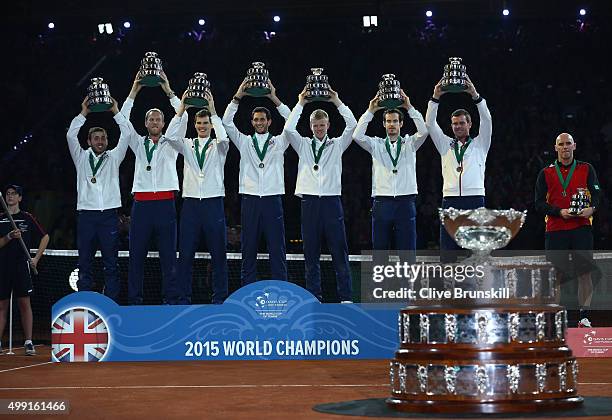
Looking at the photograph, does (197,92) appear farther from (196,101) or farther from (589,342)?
(589,342)

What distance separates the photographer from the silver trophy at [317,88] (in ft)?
32.8

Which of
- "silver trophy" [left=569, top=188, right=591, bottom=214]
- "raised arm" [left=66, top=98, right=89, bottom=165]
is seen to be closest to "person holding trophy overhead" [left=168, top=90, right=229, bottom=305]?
"raised arm" [left=66, top=98, right=89, bottom=165]

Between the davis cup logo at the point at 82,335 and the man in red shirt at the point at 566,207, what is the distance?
4478mm

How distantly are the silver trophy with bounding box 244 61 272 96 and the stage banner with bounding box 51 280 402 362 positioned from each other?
1.93m

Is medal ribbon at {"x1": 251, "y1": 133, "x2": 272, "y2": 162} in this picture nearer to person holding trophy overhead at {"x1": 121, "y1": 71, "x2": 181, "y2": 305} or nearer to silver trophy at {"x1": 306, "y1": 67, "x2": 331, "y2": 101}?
silver trophy at {"x1": 306, "y1": 67, "x2": 331, "y2": 101}

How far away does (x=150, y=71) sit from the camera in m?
10.2

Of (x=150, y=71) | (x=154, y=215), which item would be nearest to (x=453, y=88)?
(x=150, y=71)

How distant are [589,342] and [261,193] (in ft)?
11.5

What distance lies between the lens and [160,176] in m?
10.3

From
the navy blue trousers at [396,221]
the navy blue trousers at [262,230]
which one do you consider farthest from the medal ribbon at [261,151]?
the navy blue trousers at [396,221]

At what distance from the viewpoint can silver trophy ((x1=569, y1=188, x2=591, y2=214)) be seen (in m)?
9.84

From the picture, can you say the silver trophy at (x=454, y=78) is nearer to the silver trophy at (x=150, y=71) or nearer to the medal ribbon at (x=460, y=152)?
the medal ribbon at (x=460, y=152)

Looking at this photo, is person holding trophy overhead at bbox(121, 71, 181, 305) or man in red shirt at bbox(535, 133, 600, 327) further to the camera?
person holding trophy overhead at bbox(121, 71, 181, 305)

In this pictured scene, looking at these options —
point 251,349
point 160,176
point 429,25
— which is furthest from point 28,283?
point 429,25
